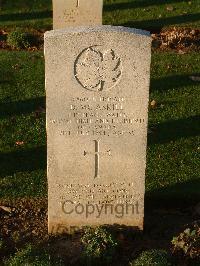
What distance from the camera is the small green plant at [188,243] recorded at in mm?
5953

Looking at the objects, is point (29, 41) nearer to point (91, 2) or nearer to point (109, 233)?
point (91, 2)

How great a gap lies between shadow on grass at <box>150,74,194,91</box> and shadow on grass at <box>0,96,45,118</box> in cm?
204

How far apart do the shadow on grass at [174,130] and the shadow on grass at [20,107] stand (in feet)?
6.74

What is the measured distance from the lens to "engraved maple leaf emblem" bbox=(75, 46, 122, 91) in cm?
572

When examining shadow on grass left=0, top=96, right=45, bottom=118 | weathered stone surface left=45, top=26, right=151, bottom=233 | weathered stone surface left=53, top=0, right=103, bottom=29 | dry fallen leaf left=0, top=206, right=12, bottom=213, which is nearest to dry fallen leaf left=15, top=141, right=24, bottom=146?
shadow on grass left=0, top=96, right=45, bottom=118

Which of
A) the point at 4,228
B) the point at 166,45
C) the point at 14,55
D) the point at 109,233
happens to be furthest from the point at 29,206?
the point at 166,45

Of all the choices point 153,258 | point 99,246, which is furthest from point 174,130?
point 153,258

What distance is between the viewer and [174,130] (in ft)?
29.0

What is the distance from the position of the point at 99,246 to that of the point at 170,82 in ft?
16.4

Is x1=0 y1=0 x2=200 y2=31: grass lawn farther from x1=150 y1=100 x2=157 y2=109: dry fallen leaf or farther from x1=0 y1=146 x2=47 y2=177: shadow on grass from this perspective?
x1=0 y1=146 x2=47 y2=177: shadow on grass

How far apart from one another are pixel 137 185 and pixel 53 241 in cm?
117

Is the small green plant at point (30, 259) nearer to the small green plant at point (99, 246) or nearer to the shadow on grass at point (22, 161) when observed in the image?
the small green plant at point (99, 246)

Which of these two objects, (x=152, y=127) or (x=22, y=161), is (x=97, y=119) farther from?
(x=152, y=127)

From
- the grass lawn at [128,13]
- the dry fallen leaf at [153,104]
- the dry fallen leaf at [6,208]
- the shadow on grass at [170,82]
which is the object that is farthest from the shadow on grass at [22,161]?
the grass lawn at [128,13]
